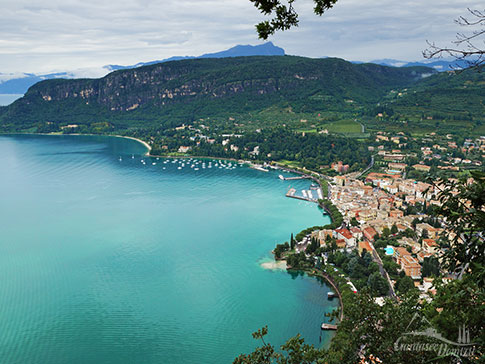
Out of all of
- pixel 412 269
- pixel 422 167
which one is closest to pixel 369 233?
pixel 412 269

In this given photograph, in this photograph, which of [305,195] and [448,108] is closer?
[305,195]

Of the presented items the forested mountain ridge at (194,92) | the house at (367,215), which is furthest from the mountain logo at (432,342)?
the forested mountain ridge at (194,92)

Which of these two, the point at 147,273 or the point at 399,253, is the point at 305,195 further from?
the point at 147,273

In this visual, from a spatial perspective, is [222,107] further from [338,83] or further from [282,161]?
[282,161]

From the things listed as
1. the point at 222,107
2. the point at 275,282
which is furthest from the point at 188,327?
the point at 222,107

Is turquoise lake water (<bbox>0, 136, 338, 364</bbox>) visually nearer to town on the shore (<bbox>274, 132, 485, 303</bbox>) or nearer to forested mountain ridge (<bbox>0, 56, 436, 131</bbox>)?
town on the shore (<bbox>274, 132, 485, 303</bbox>)

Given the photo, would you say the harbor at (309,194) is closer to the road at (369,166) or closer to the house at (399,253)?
the road at (369,166)

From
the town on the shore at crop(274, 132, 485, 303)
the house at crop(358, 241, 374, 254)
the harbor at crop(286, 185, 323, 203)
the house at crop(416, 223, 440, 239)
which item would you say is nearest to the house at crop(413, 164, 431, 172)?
the town on the shore at crop(274, 132, 485, 303)
